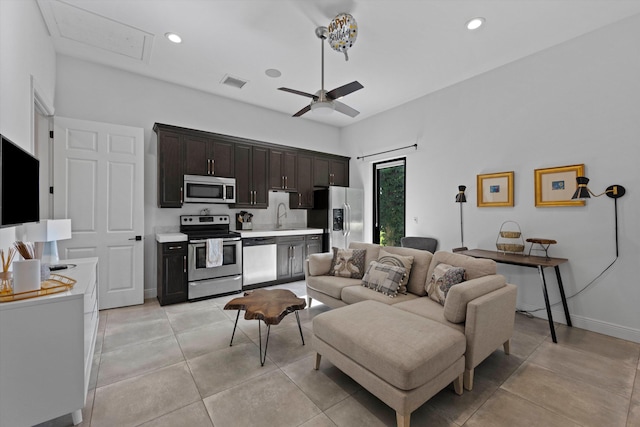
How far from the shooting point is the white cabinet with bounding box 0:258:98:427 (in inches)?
57.8

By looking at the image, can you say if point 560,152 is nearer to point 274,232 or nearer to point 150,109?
point 274,232

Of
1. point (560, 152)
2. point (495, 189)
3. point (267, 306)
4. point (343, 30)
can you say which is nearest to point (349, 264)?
point (267, 306)

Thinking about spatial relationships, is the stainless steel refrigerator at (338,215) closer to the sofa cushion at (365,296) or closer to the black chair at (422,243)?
the black chair at (422,243)

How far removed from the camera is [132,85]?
3.96 meters

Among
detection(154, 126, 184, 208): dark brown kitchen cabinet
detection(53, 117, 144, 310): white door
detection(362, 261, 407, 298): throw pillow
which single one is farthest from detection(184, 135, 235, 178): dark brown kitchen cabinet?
detection(362, 261, 407, 298): throw pillow

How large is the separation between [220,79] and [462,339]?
4331mm

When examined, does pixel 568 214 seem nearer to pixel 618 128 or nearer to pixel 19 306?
pixel 618 128

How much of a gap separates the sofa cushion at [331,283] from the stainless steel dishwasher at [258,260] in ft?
4.11

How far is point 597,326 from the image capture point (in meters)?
2.96

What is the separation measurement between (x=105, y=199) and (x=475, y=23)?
15.6ft

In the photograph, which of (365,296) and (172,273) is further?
(172,273)

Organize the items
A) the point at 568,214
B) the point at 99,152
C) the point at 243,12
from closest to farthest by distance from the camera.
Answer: the point at 243,12
the point at 568,214
the point at 99,152

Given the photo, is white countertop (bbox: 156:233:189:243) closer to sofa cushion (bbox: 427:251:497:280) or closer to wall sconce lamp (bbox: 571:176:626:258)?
sofa cushion (bbox: 427:251:497:280)

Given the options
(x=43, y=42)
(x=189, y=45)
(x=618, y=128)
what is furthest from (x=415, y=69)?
(x=43, y=42)
